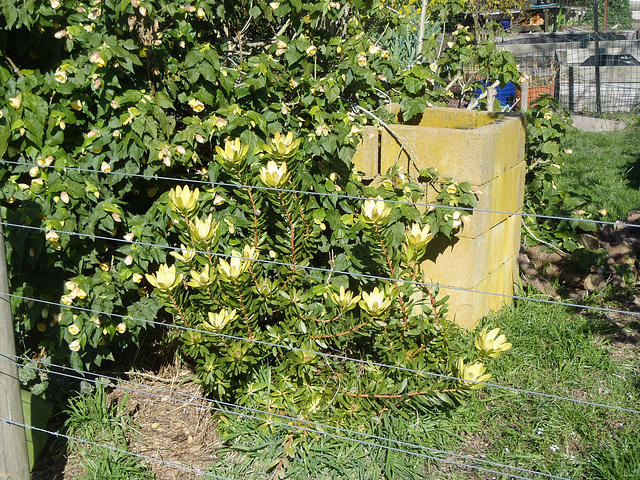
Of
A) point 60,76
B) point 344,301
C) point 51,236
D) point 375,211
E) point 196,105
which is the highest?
point 60,76

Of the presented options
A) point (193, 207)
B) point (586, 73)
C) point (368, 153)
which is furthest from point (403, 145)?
point (586, 73)

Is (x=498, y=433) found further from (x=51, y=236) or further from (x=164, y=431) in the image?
(x=51, y=236)

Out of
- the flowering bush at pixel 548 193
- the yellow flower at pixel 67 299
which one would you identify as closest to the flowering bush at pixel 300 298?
the yellow flower at pixel 67 299

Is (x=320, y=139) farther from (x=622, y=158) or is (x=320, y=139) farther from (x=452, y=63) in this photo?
(x=622, y=158)

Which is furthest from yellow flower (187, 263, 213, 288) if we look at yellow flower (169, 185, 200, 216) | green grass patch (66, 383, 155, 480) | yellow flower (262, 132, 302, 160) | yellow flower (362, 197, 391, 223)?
green grass patch (66, 383, 155, 480)

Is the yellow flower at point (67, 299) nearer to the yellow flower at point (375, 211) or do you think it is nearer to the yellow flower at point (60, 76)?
the yellow flower at point (60, 76)

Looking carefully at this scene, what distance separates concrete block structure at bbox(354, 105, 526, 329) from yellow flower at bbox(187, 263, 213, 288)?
137 cm

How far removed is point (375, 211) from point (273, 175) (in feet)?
1.40

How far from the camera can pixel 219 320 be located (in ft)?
8.61

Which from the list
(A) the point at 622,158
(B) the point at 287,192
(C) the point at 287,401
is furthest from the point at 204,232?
(A) the point at 622,158

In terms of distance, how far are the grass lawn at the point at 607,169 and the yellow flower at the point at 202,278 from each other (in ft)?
11.7

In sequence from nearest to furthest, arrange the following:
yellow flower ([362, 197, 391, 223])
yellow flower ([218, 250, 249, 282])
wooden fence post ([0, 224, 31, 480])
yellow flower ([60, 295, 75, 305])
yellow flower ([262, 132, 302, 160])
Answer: wooden fence post ([0, 224, 31, 480])
yellow flower ([362, 197, 391, 223])
yellow flower ([218, 250, 249, 282])
yellow flower ([262, 132, 302, 160])
yellow flower ([60, 295, 75, 305])

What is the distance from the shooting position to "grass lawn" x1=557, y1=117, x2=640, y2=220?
569 cm

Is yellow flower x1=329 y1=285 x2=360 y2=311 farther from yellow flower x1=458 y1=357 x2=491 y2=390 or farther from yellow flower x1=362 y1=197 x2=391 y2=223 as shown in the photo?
yellow flower x1=458 y1=357 x2=491 y2=390
